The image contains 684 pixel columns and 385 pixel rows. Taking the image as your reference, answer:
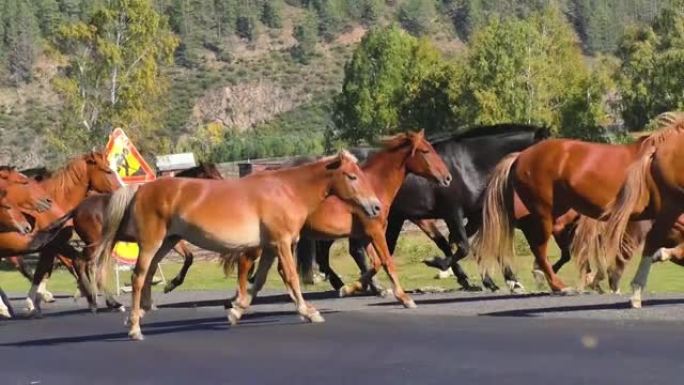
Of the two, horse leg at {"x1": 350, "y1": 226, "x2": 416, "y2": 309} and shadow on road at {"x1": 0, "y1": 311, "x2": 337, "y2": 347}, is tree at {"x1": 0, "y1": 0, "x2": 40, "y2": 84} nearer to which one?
shadow on road at {"x1": 0, "y1": 311, "x2": 337, "y2": 347}

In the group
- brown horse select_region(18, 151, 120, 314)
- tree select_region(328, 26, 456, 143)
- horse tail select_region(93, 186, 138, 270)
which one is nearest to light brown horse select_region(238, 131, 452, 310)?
horse tail select_region(93, 186, 138, 270)

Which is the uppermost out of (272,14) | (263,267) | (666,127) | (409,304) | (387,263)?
(666,127)

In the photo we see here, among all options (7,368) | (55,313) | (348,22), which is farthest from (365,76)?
(348,22)

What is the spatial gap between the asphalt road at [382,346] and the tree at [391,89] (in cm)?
5741

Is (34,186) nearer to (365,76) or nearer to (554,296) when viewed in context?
(554,296)

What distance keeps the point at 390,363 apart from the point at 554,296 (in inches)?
210

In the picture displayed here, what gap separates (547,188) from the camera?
16.4 meters

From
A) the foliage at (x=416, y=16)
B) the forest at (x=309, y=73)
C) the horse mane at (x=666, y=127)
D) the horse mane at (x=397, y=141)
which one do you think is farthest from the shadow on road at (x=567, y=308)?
the foliage at (x=416, y=16)

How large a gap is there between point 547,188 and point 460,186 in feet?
7.10

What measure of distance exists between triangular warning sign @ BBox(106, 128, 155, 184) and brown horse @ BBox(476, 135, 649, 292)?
7.90 meters

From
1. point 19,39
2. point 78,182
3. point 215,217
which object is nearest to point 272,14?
point 19,39

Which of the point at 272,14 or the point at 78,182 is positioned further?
the point at 272,14

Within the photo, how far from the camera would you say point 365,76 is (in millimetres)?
83562

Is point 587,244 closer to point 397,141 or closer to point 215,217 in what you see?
point 397,141
